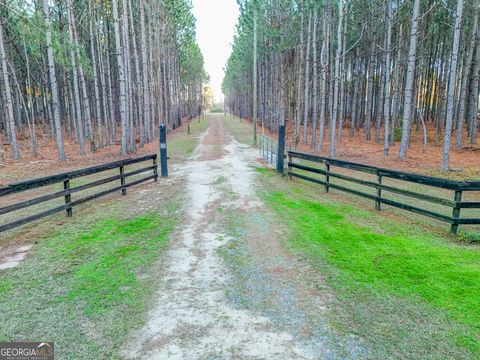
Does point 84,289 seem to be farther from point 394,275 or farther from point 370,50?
point 370,50

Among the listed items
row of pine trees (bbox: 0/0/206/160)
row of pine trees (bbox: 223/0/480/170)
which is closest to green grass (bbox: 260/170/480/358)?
row of pine trees (bbox: 0/0/206/160)

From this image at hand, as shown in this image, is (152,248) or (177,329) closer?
(177,329)

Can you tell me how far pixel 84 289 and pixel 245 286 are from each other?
7.49ft

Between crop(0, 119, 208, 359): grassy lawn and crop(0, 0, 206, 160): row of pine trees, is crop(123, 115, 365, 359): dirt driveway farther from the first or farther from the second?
crop(0, 0, 206, 160): row of pine trees

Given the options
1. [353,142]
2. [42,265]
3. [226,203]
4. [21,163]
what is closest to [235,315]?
[42,265]

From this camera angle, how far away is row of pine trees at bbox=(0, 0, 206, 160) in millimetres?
14459

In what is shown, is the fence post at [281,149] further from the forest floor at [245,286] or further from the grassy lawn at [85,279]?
the grassy lawn at [85,279]

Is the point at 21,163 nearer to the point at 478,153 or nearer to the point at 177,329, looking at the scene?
the point at 177,329

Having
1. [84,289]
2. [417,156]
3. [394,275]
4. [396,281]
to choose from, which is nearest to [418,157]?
[417,156]

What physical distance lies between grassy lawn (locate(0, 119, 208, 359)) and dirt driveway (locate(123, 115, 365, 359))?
0.31 metres

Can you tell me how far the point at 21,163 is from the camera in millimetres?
16594

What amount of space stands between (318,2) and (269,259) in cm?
1759

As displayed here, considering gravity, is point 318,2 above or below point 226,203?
above

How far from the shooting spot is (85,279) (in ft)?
15.9
